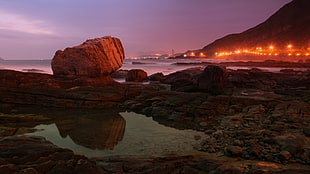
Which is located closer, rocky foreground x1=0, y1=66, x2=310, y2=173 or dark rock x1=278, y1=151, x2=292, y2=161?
rocky foreground x1=0, y1=66, x2=310, y2=173

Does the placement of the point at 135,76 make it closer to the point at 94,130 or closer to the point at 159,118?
the point at 159,118

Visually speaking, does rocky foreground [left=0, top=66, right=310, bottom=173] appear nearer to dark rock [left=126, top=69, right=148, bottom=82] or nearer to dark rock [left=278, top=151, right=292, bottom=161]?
dark rock [left=278, top=151, right=292, bottom=161]

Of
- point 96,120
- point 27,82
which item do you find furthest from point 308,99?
point 27,82

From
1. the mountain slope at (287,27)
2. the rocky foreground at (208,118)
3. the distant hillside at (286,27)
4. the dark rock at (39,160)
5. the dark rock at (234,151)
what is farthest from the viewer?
the mountain slope at (287,27)

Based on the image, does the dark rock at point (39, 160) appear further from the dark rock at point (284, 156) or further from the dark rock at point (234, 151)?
the dark rock at point (284, 156)

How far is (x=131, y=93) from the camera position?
15.9m

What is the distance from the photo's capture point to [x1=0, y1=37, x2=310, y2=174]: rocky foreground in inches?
209

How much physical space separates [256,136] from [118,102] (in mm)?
9930

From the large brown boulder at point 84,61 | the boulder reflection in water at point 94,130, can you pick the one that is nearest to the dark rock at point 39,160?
the boulder reflection in water at point 94,130

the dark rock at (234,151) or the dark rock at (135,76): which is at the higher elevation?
the dark rock at (135,76)

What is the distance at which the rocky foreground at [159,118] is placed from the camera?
17.4 ft

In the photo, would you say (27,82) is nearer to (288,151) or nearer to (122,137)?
(122,137)

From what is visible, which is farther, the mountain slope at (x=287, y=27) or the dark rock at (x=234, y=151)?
the mountain slope at (x=287, y=27)

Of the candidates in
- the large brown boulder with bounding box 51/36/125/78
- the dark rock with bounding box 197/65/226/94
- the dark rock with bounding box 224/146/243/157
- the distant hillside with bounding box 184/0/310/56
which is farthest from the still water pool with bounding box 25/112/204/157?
the distant hillside with bounding box 184/0/310/56
